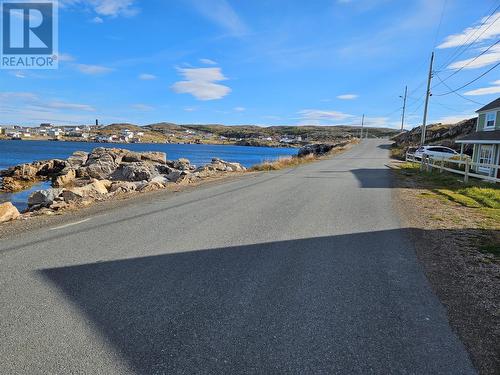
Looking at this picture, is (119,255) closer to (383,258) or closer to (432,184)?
(383,258)

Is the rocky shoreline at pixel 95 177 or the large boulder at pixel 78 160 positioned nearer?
the rocky shoreline at pixel 95 177

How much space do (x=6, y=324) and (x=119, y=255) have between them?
218 cm

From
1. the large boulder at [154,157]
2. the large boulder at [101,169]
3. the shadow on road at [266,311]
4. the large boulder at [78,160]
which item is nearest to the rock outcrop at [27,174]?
the large boulder at [78,160]

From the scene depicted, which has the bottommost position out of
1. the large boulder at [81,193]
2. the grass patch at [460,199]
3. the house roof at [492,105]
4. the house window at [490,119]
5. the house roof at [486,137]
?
the large boulder at [81,193]

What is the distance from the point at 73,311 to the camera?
152 inches

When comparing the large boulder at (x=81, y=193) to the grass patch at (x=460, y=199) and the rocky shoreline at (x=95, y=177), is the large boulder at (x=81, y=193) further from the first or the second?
the grass patch at (x=460, y=199)

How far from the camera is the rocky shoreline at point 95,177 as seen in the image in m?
12.0

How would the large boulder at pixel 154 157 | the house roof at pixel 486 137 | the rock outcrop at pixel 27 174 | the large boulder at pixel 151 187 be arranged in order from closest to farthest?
the large boulder at pixel 151 187
the house roof at pixel 486 137
the rock outcrop at pixel 27 174
the large boulder at pixel 154 157

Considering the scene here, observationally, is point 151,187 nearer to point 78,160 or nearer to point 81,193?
point 81,193

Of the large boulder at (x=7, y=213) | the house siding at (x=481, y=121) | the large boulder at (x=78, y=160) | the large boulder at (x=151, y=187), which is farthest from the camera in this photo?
the large boulder at (x=78, y=160)

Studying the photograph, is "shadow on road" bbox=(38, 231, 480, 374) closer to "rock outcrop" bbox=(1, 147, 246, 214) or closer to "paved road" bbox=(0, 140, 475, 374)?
"paved road" bbox=(0, 140, 475, 374)

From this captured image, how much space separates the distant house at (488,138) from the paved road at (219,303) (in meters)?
23.0

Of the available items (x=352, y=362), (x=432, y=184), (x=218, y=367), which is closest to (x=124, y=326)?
(x=218, y=367)

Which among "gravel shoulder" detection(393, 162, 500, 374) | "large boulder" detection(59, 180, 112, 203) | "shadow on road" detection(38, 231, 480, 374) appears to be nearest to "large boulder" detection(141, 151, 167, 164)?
"large boulder" detection(59, 180, 112, 203)
